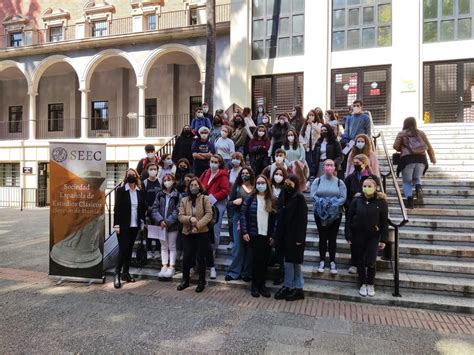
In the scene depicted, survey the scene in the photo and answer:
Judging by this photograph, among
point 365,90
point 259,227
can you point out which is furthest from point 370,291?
point 365,90

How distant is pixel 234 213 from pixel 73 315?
2740 millimetres

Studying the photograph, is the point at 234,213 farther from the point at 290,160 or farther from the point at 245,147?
the point at 245,147

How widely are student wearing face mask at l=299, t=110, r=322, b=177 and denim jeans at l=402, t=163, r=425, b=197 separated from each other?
191 centimetres

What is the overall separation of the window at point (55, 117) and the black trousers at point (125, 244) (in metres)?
20.0

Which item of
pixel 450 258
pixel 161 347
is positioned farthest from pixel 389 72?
pixel 161 347

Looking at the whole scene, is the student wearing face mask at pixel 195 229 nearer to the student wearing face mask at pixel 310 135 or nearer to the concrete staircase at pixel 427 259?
the concrete staircase at pixel 427 259

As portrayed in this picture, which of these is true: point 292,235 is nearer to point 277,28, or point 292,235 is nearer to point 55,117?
point 277,28

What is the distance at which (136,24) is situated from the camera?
2123 cm

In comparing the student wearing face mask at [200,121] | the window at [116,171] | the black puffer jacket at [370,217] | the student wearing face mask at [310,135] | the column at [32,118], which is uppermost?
the column at [32,118]

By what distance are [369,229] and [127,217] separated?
12.4ft

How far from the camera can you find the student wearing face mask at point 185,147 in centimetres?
840

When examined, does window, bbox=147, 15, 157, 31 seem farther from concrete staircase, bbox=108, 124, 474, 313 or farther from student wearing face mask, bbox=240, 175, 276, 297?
student wearing face mask, bbox=240, 175, 276, 297

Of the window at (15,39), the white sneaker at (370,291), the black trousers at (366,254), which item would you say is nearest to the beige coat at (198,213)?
the black trousers at (366,254)

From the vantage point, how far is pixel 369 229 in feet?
17.2
